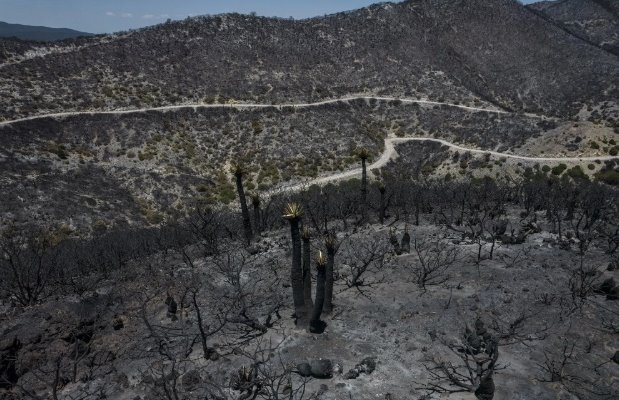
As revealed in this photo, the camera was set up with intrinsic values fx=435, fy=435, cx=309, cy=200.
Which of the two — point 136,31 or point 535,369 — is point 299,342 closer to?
point 535,369

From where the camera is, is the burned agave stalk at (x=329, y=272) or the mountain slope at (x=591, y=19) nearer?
the burned agave stalk at (x=329, y=272)

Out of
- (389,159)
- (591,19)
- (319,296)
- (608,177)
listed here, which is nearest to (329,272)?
(319,296)

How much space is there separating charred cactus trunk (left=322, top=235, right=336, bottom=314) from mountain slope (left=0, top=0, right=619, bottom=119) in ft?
162

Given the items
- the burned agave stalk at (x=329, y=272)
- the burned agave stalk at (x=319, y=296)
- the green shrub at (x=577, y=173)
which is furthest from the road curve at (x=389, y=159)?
the burned agave stalk at (x=319, y=296)

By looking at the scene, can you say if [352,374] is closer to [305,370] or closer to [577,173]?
[305,370]

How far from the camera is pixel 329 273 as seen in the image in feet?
57.5

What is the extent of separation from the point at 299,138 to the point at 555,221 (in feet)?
128

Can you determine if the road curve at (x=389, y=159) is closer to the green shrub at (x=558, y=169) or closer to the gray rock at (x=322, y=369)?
the green shrub at (x=558, y=169)

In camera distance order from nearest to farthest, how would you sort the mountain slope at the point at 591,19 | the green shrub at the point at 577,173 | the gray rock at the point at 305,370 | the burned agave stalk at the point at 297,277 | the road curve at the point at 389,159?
the gray rock at the point at 305,370 → the burned agave stalk at the point at 297,277 → the green shrub at the point at 577,173 → the road curve at the point at 389,159 → the mountain slope at the point at 591,19

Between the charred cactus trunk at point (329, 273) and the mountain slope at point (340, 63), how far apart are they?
49.4m

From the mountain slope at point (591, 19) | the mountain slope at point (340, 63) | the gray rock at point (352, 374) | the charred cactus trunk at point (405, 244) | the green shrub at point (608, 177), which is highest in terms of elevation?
the mountain slope at point (591, 19)

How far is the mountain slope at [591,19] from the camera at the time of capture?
348ft

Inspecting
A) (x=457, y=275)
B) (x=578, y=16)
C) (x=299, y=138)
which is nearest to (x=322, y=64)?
(x=299, y=138)

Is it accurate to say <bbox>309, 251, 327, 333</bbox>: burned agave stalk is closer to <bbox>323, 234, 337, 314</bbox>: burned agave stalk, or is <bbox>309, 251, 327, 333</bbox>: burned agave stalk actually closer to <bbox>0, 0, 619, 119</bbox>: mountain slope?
<bbox>323, 234, 337, 314</bbox>: burned agave stalk
